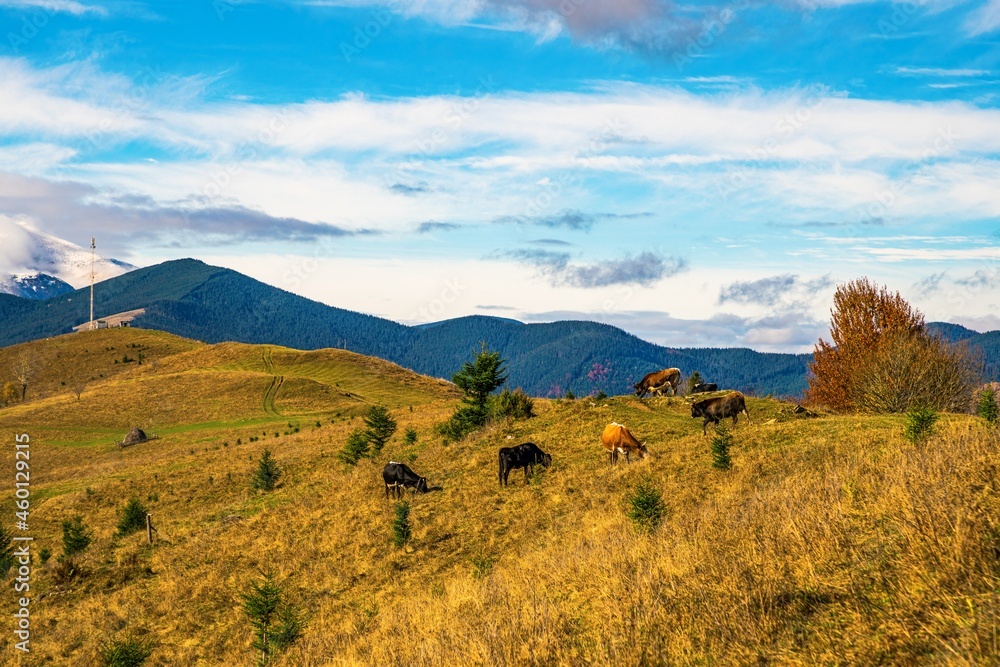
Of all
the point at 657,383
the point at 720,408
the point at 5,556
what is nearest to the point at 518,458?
the point at 720,408

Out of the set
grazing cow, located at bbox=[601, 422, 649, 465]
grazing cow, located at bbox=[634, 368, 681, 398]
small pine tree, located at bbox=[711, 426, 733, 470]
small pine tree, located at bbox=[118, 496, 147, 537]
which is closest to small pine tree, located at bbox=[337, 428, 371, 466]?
small pine tree, located at bbox=[118, 496, 147, 537]

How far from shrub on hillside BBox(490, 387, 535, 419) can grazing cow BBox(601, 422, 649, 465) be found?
14.5m

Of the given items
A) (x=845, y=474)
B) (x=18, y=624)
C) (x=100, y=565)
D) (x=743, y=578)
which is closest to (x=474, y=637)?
(x=743, y=578)

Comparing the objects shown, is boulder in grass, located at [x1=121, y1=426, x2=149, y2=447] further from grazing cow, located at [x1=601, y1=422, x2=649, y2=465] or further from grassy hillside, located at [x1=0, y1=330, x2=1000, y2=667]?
grazing cow, located at [x1=601, y1=422, x2=649, y2=465]

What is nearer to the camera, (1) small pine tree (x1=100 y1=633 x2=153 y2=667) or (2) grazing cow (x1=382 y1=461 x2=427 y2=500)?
(1) small pine tree (x1=100 y1=633 x2=153 y2=667)

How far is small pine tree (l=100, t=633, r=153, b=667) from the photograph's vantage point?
18.8 metres

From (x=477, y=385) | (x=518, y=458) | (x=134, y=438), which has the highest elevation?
(x=477, y=385)

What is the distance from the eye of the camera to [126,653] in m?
18.9

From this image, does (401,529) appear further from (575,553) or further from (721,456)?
(721,456)

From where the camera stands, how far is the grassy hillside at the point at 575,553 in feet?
27.2

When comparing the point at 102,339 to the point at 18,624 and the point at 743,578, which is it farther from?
the point at 743,578

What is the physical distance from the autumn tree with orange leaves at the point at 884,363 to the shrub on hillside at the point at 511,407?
2175 centimetres

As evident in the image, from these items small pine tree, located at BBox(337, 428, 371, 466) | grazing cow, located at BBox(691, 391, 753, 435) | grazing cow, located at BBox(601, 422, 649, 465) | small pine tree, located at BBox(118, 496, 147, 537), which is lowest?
small pine tree, located at BBox(118, 496, 147, 537)

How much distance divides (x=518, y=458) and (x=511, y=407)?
1512 cm
